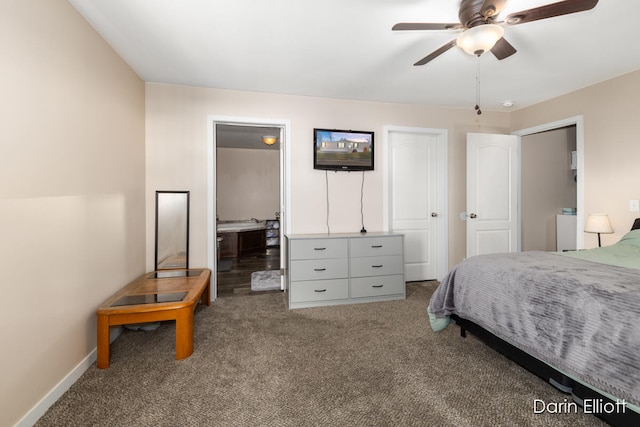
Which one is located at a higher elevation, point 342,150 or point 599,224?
point 342,150

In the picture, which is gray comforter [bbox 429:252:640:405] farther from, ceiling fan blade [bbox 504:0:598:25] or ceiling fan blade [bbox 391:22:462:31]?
ceiling fan blade [bbox 391:22:462:31]

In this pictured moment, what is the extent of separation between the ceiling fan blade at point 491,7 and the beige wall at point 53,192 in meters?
2.38

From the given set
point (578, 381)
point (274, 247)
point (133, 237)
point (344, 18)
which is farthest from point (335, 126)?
point (274, 247)

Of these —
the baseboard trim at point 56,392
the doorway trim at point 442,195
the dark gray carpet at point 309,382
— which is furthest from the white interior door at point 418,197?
the baseboard trim at point 56,392

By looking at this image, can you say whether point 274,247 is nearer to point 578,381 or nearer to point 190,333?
point 190,333

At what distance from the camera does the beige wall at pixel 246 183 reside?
6820mm

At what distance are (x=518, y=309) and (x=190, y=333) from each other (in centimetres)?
218

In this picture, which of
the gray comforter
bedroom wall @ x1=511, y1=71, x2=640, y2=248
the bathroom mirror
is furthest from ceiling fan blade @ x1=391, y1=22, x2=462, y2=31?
the bathroom mirror

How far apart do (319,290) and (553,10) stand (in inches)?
109

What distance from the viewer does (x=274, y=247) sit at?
6758 mm

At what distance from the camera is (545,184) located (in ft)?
14.8

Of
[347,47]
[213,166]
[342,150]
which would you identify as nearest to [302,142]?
[342,150]

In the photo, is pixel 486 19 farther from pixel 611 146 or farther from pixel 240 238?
pixel 240 238

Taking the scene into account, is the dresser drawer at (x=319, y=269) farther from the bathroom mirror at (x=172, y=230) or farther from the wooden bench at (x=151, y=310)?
the bathroom mirror at (x=172, y=230)
